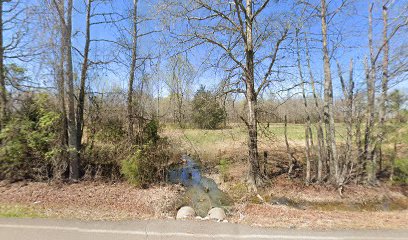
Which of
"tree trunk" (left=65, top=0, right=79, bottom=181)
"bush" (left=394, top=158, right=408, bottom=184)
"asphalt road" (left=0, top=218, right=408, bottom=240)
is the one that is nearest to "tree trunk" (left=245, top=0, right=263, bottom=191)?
"asphalt road" (left=0, top=218, right=408, bottom=240)

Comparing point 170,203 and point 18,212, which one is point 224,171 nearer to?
point 170,203

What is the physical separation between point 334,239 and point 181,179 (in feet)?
23.8

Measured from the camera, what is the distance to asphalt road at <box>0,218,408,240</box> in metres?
4.41

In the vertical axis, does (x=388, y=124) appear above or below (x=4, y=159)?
above

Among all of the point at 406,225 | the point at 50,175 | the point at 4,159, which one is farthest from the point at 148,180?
the point at 406,225

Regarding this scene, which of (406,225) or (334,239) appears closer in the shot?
(334,239)

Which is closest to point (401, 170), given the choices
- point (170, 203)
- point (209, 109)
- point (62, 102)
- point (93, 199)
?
point (209, 109)

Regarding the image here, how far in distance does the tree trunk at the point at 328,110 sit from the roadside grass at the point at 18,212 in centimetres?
950

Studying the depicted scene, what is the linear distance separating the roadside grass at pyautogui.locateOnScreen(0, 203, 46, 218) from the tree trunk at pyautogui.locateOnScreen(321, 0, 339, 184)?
950 centimetres

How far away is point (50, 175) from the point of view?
8.18m

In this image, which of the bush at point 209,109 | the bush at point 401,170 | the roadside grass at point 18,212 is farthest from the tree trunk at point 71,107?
the bush at point 401,170

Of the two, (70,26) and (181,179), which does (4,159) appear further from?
(181,179)

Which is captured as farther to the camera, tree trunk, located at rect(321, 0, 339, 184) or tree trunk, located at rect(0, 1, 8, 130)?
tree trunk, located at rect(321, 0, 339, 184)

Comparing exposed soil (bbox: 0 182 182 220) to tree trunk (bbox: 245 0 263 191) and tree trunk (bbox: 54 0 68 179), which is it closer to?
tree trunk (bbox: 54 0 68 179)
